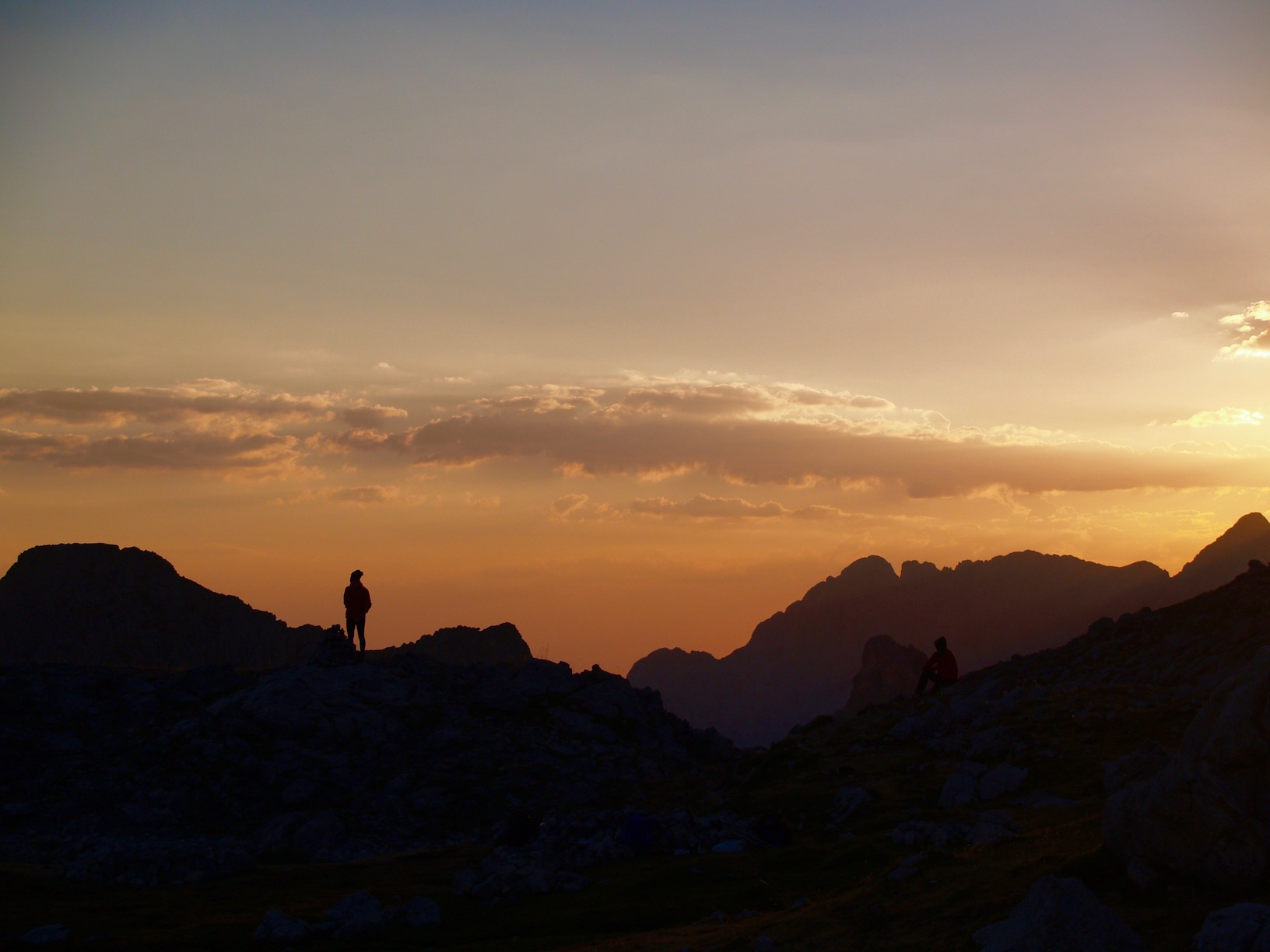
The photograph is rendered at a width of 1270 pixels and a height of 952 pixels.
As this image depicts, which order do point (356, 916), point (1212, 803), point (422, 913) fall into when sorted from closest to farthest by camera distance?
point (1212, 803) → point (356, 916) → point (422, 913)

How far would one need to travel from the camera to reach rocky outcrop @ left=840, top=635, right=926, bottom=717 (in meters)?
140

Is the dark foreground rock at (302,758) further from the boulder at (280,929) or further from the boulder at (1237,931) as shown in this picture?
the boulder at (1237,931)

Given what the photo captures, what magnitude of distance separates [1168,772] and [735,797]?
81.8 ft

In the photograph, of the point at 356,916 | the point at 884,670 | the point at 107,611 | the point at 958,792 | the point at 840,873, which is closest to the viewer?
the point at 356,916

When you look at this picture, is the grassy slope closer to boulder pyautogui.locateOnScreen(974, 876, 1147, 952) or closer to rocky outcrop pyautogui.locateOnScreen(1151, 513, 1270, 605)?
boulder pyautogui.locateOnScreen(974, 876, 1147, 952)

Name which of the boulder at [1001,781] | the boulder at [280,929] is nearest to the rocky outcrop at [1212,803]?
the boulder at [1001,781]

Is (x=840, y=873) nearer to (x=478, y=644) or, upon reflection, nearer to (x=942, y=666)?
(x=942, y=666)

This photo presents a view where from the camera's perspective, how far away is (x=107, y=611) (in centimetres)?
8550

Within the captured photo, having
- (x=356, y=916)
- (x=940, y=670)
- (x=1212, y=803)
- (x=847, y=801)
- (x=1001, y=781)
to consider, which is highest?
(x=1212, y=803)

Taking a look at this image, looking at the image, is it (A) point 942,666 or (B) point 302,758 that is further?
(A) point 942,666

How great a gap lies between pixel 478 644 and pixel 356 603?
45.5 meters

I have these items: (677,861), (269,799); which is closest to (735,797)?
(677,861)

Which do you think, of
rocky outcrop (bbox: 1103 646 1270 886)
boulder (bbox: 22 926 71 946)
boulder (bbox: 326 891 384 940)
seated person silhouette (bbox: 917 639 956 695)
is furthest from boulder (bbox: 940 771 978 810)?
boulder (bbox: 22 926 71 946)

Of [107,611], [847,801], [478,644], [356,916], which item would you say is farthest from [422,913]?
[107,611]
